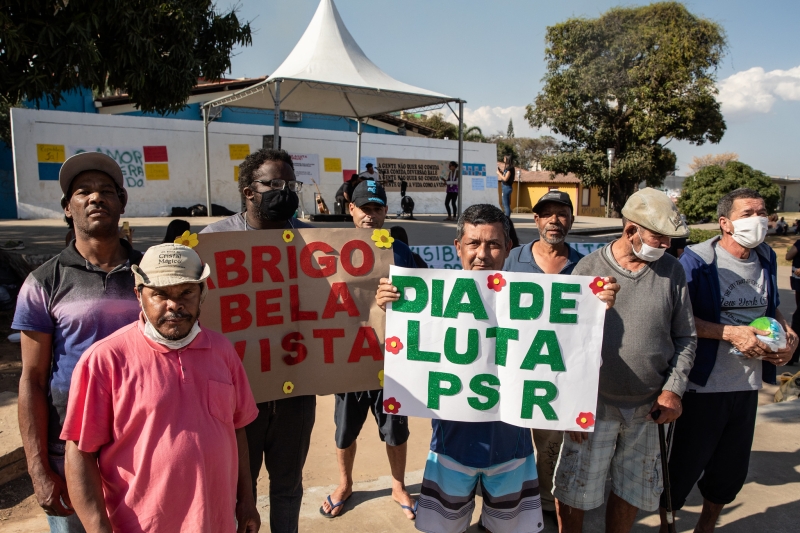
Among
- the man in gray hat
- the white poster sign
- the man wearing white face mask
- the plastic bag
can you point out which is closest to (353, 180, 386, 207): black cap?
the man in gray hat

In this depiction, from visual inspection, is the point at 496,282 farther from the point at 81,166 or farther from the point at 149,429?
the point at 81,166

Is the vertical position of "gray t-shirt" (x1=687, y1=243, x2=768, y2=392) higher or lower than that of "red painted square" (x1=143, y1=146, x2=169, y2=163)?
lower

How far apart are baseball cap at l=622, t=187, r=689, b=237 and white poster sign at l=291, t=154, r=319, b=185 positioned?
16.8 meters

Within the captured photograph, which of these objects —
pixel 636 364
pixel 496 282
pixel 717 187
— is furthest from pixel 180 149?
pixel 717 187

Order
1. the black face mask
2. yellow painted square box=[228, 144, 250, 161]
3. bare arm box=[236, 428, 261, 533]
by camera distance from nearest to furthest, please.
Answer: bare arm box=[236, 428, 261, 533] → the black face mask → yellow painted square box=[228, 144, 250, 161]

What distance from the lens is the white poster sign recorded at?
18797 millimetres

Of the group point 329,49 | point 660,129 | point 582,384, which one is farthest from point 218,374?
point 660,129

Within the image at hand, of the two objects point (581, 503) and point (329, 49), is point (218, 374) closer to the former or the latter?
point (581, 503)

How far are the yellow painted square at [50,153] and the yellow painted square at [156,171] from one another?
7.20ft

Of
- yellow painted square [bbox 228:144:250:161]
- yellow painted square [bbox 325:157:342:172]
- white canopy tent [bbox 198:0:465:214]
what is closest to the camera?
white canopy tent [bbox 198:0:465:214]

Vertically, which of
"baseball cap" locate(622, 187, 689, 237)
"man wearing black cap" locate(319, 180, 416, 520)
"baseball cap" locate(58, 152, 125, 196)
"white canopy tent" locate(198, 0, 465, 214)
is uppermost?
"white canopy tent" locate(198, 0, 465, 214)

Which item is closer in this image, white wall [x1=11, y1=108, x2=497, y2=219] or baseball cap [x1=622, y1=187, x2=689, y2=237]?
baseball cap [x1=622, y1=187, x2=689, y2=237]

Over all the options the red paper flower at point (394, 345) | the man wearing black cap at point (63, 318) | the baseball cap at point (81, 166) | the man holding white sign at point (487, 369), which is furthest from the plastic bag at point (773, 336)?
the baseball cap at point (81, 166)

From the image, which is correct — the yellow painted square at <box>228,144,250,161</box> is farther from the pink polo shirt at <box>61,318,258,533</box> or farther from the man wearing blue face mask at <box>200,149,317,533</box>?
the pink polo shirt at <box>61,318,258,533</box>
